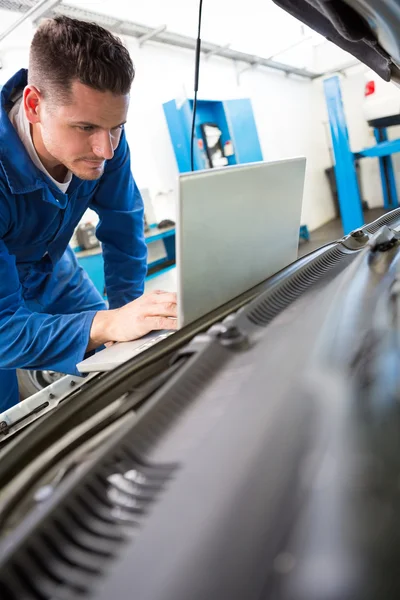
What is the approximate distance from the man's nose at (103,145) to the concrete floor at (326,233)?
140 inches

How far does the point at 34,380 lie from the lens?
6.28 feet

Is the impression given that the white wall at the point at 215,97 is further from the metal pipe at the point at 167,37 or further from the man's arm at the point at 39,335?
the man's arm at the point at 39,335

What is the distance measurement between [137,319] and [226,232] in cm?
31

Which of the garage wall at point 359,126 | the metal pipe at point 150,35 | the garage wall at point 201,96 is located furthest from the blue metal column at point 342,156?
the garage wall at point 359,126

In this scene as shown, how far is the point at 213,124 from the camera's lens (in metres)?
3.83

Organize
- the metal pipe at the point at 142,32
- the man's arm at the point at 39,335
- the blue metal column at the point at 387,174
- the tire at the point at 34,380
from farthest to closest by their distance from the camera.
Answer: the blue metal column at the point at 387,174 → the metal pipe at the point at 142,32 → the tire at the point at 34,380 → the man's arm at the point at 39,335

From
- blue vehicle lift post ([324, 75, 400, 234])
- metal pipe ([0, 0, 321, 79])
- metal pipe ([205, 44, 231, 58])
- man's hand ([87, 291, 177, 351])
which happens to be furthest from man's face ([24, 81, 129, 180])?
metal pipe ([205, 44, 231, 58])

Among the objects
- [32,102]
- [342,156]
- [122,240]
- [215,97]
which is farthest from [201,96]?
[32,102]

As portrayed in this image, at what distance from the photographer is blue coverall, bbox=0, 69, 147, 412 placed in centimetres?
96

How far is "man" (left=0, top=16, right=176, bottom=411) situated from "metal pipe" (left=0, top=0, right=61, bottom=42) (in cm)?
152

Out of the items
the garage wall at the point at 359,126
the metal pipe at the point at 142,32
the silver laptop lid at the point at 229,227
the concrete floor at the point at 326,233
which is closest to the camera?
the silver laptop lid at the point at 229,227

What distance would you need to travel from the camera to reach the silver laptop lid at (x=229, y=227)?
628 millimetres

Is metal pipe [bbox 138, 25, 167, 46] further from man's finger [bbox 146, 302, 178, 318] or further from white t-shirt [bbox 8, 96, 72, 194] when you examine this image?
man's finger [bbox 146, 302, 178, 318]

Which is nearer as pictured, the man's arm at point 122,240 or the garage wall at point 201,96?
the man's arm at point 122,240
